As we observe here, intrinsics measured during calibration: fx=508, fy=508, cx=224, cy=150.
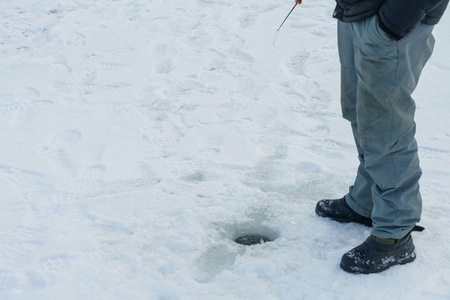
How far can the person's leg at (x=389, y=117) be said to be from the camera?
177 centimetres

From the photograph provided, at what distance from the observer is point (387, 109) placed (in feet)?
6.11

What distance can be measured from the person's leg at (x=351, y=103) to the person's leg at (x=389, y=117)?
0.38ft

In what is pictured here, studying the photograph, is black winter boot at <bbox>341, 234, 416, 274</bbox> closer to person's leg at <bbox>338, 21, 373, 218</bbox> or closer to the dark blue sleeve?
person's leg at <bbox>338, 21, 373, 218</bbox>

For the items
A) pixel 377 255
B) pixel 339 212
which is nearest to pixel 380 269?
pixel 377 255

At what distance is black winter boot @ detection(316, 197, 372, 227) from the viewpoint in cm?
231

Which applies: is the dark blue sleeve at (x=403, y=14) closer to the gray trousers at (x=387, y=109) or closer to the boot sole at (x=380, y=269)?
the gray trousers at (x=387, y=109)

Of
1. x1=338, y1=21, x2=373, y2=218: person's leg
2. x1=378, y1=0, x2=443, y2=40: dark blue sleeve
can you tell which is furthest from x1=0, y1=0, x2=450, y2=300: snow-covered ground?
x1=378, y1=0, x2=443, y2=40: dark blue sleeve

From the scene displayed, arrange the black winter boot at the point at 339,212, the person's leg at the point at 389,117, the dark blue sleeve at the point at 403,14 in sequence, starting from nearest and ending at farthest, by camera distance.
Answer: the dark blue sleeve at the point at 403,14 → the person's leg at the point at 389,117 → the black winter boot at the point at 339,212

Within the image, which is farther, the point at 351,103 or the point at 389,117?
the point at 351,103

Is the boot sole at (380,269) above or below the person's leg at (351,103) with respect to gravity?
below

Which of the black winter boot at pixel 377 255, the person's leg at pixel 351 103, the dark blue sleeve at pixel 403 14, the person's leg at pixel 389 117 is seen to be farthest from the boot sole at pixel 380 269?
the dark blue sleeve at pixel 403 14

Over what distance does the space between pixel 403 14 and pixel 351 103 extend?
555mm

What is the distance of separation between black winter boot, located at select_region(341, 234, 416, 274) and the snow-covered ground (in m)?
0.04

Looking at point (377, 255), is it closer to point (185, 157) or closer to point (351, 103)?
point (351, 103)
